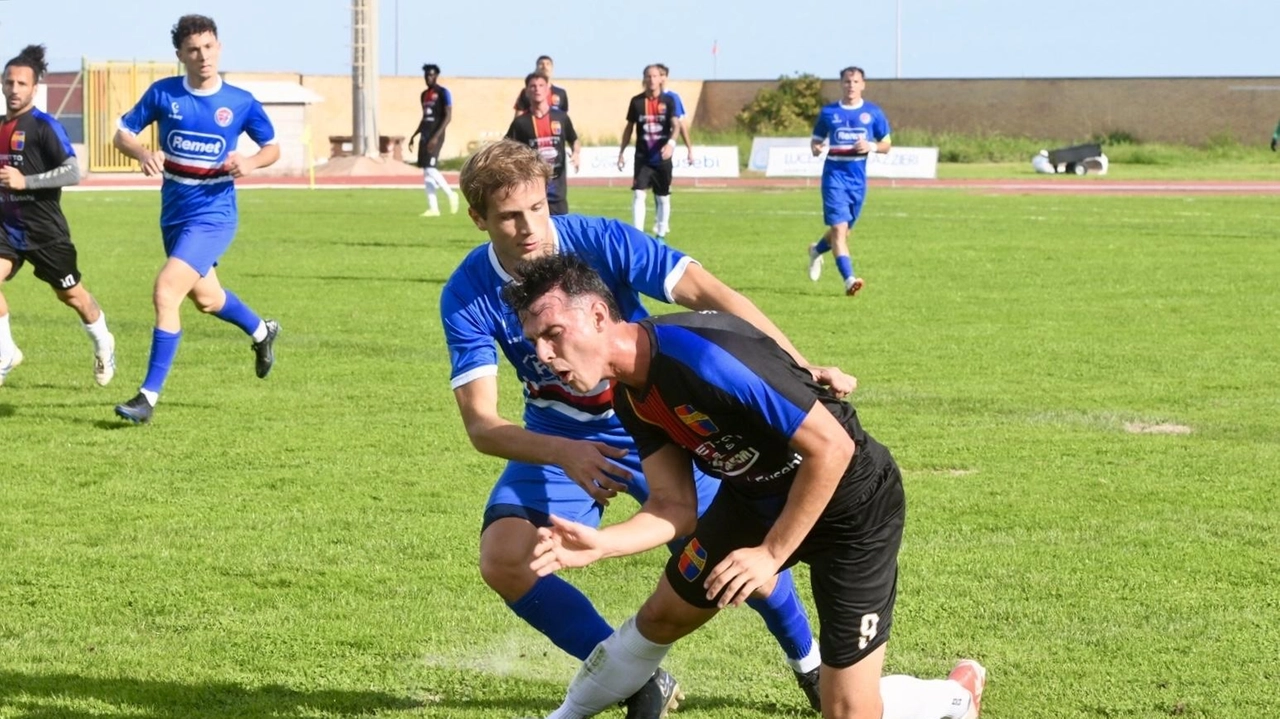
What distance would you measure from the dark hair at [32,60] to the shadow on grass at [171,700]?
5.81 metres

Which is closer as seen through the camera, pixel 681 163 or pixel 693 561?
pixel 693 561

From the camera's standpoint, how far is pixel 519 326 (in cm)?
466

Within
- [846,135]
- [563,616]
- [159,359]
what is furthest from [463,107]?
[563,616]

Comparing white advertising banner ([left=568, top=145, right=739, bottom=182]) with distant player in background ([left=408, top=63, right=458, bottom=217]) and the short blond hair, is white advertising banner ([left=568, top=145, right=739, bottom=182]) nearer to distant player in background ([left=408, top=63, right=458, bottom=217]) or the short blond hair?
distant player in background ([left=408, top=63, right=458, bottom=217])

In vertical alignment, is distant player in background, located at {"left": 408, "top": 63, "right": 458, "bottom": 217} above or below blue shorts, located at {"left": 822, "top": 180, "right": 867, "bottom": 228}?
above

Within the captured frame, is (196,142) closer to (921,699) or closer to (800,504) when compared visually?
(921,699)

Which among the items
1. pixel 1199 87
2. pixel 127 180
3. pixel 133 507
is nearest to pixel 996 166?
pixel 1199 87

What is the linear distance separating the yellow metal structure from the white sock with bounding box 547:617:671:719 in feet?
145

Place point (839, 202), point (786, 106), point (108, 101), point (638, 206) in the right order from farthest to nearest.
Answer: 1. point (786, 106)
2. point (108, 101)
3. point (638, 206)
4. point (839, 202)

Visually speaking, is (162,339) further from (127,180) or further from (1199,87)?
(1199,87)

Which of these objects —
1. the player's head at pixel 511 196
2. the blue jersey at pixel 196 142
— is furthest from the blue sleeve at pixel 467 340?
the blue jersey at pixel 196 142

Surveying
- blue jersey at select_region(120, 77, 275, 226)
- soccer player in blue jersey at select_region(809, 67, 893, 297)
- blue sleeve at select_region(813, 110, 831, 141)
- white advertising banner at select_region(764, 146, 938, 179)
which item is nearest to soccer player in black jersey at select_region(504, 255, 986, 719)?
blue jersey at select_region(120, 77, 275, 226)

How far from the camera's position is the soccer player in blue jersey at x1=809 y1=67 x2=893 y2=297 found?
16266mm

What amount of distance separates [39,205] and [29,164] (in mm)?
261
